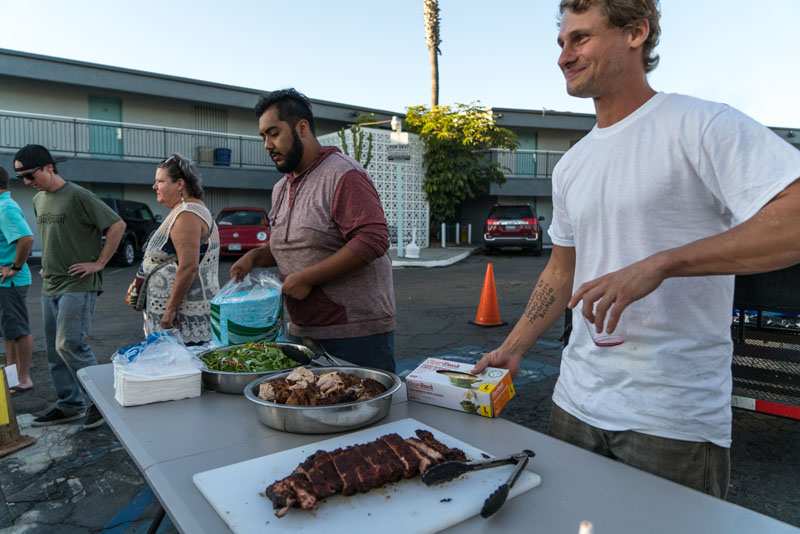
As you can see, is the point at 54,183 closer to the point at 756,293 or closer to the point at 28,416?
the point at 28,416

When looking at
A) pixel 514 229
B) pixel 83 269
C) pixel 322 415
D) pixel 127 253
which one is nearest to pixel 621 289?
pixel 322 415

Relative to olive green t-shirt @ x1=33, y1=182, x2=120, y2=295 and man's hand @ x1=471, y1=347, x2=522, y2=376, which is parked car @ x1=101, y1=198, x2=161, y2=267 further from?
man's hand @ x1=471, y1=347, x2=522, y2=376

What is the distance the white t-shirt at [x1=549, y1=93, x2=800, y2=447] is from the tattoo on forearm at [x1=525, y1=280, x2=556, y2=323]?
1.07 feet

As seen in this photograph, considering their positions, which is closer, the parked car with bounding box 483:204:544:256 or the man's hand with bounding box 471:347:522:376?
the man's hand with bounding box 471:347:522:376

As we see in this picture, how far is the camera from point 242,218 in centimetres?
1678

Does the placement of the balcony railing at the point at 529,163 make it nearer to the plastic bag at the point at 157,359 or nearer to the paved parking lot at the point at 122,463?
the paved parking lot at the point at 122,463

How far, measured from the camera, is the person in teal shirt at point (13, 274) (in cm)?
486

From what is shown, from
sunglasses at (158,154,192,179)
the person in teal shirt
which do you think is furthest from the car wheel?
sunglasses at (158,154,192,179)

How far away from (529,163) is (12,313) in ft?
81.1

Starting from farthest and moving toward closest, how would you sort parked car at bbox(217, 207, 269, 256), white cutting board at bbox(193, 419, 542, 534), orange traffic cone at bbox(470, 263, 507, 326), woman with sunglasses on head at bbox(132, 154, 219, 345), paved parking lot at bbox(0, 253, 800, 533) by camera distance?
parked car at bbox(217, 207, 269, 256) → orange traffic cone at bbox(470, 263, 507, 326) → woman with sunglasses on head at bbox(132, 154, 219, 345) → paved parking lot at bbox(0, 253, 800, 533) → white cutting board at bbox(193, 419, 542, 534)

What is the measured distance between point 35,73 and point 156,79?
389 cm

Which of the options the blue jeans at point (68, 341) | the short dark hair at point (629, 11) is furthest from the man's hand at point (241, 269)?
the blue jeans at point (68, 341)

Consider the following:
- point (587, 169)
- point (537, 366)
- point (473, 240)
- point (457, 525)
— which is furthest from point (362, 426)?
point (473, 240)

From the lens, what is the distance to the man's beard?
2797 millimetres
